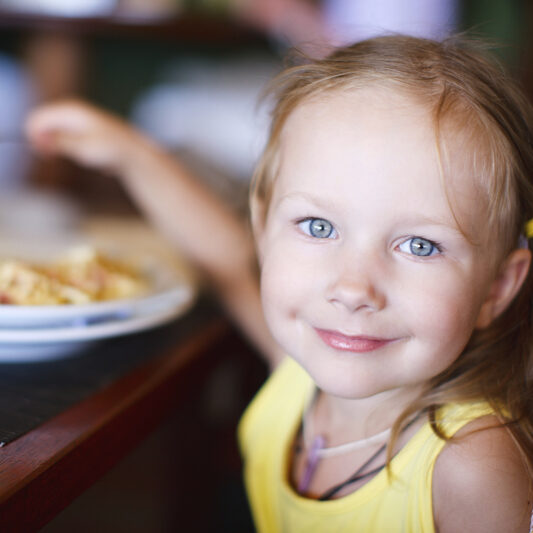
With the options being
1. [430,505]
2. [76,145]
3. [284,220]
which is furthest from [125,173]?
[430,505]

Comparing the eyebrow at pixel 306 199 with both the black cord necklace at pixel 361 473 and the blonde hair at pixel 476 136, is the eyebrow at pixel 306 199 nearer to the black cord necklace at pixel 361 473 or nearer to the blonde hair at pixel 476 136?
the blonde hair at pixel 476 136

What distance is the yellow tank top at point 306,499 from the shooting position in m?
0.60

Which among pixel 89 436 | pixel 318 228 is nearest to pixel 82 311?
pixel 89 436

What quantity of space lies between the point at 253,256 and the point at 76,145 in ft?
1.16

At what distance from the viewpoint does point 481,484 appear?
1.82ft

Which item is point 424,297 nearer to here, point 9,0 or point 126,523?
point 126,523

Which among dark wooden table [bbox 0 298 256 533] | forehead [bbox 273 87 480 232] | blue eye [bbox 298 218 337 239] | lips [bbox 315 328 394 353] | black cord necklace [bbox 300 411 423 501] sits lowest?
black cord necklace [bbox 300 411 423 501]

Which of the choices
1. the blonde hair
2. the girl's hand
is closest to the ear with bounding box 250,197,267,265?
the blonde hair

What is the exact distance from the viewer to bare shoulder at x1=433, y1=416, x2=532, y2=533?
1.79 feet

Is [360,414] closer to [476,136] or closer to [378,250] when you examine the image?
[378,250]

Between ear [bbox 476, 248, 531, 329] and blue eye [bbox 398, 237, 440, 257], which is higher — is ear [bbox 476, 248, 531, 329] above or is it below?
below

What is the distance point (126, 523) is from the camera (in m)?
1.24

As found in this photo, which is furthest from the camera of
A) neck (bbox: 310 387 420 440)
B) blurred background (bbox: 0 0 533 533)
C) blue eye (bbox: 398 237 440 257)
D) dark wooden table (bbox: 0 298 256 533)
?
blurred background (bbox: 0 0 533 533)

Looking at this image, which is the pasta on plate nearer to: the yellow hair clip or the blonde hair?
the blonde hair
